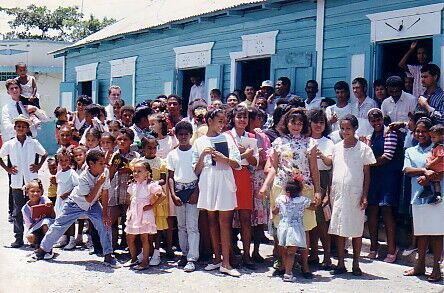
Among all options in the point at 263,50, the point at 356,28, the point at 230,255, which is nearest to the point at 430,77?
the point at 356,28

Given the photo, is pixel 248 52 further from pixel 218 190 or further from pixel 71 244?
pixel 218 190

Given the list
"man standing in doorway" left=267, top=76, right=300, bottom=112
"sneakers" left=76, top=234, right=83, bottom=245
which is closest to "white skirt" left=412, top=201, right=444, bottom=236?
"man standing in doorway" left=267, top=76, right=300, bottom=112

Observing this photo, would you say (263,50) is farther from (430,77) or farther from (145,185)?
(145,185)

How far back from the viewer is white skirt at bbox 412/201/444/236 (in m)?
5.77

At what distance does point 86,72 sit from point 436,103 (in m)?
10.8

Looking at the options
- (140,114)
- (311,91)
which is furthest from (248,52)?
(140,114)

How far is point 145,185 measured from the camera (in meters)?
6.17

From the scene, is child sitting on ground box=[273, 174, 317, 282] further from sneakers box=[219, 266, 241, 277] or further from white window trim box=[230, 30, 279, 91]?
white window trim box=[230, 30, 279, 91]

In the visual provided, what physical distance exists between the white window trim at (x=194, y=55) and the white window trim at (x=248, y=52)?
766 millimetres

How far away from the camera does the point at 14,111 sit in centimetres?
806

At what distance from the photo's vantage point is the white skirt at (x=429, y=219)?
5766mm

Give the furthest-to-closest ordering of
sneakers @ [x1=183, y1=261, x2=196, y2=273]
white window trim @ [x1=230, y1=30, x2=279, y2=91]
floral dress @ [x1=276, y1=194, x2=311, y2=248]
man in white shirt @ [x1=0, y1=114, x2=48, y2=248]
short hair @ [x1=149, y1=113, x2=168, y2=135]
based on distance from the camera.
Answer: white window trim @ [x1=230, y1=30, x2=279, y2=91], man in white shirt @ [x1=0, y1=114, x2=48, y2=248], short hair @ [x1=149, y1=113, x2=168, y2=135], sneakers @ [x1=183, y1=261, x2=196, y2=273], floral dress @ [x1=276, y1=194, x2=311, y2=248]

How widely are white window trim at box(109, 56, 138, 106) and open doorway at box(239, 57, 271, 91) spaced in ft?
10.7

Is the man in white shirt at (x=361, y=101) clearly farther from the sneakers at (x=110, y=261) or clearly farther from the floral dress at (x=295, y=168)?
the sneakers at (x=110, y=261)
